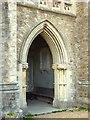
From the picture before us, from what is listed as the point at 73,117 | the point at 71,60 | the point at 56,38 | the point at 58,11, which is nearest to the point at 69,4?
the point at 58,11

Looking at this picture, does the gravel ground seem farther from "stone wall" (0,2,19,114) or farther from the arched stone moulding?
"stone wall" (0,2,19,114)

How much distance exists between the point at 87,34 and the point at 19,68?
3.85m

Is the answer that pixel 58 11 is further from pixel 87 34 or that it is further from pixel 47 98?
pixel 47 98

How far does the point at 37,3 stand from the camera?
11.3 metres

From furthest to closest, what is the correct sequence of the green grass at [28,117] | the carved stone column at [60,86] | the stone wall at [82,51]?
the stone wall at [82,51] < the carved stone column at [60,86] < the green grass at [28,117]

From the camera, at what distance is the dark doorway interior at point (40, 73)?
14.4m

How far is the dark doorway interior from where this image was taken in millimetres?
14386

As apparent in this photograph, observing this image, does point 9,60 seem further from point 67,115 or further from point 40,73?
point 40,73

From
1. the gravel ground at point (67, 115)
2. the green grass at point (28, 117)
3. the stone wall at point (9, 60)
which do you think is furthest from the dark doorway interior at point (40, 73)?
the stone wall at point (9, 60)

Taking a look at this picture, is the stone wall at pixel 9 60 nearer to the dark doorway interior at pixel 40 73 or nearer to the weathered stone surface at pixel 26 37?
the weathered stone surface at pixel 26 37

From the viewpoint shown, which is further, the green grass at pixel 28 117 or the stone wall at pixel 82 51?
the stone wall at pixel 82 51

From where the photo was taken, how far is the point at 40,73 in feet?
51.1

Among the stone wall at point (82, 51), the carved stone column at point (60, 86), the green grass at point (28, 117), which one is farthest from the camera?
the stone wall at point (82, 51)

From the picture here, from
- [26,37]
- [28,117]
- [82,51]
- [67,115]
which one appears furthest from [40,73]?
[28,117]
